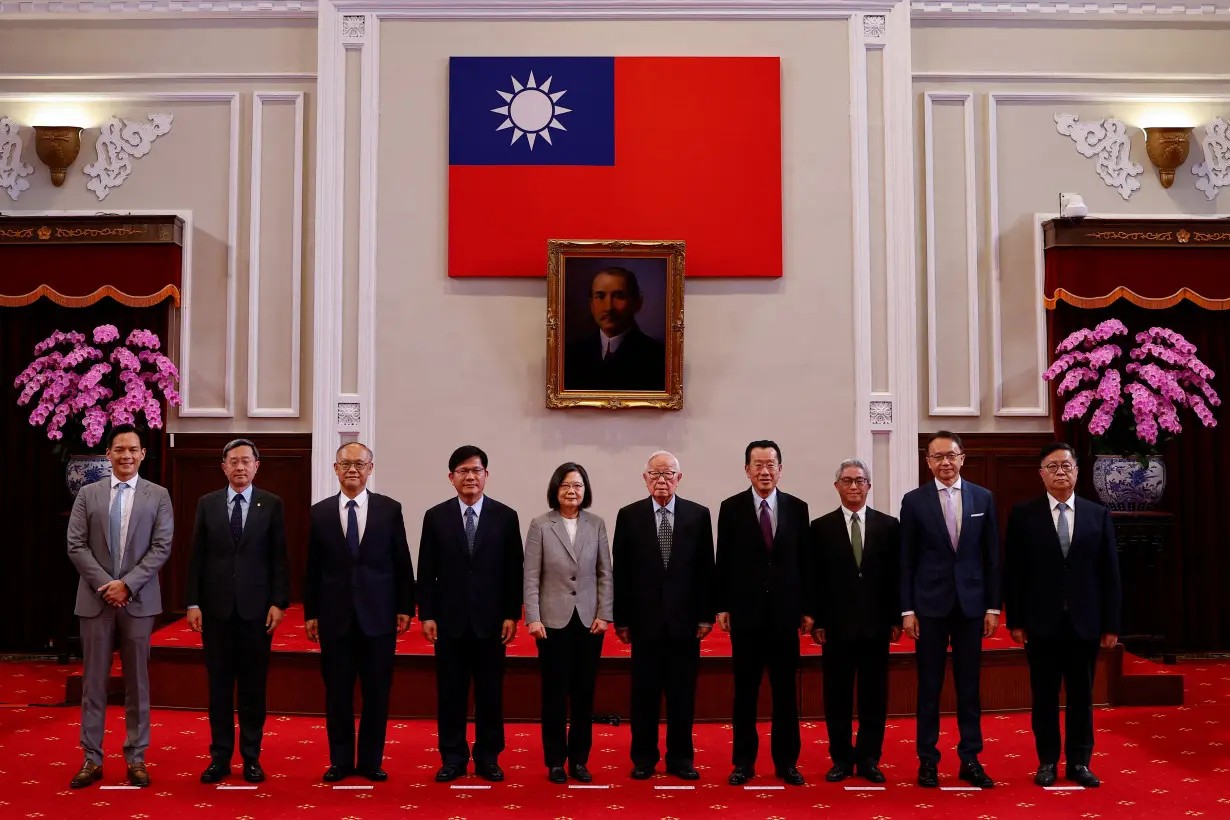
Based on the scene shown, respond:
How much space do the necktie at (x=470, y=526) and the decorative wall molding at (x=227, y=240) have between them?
3.42 metres

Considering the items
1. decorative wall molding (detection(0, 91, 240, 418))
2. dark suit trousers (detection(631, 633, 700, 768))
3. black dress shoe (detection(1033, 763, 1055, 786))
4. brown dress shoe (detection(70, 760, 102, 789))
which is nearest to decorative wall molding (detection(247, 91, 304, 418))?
decorative wall molding (detection(0, 91, 240, 418))

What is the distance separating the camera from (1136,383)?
7.26 metres

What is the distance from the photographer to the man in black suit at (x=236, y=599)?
4.81 meters

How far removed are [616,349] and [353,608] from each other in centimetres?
313

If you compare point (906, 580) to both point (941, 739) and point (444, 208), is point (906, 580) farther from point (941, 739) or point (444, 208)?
point (444, 208)

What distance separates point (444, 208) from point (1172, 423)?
190 inches

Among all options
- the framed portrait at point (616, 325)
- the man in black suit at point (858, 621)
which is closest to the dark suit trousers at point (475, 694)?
the man in black suit at point (858, 621)

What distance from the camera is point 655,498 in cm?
494

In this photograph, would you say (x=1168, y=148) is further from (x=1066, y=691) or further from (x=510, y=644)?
(x=510, y=644)

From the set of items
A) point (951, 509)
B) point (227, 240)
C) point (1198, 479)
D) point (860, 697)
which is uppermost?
point (227, 240)

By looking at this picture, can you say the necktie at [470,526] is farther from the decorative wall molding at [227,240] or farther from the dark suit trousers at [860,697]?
the decorative wall molding at [227,240]

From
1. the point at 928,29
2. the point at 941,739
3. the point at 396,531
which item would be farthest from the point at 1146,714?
the point at 928,29

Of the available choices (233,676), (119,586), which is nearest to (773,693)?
(233,676)

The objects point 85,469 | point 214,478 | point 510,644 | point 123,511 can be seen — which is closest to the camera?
point 123,511
